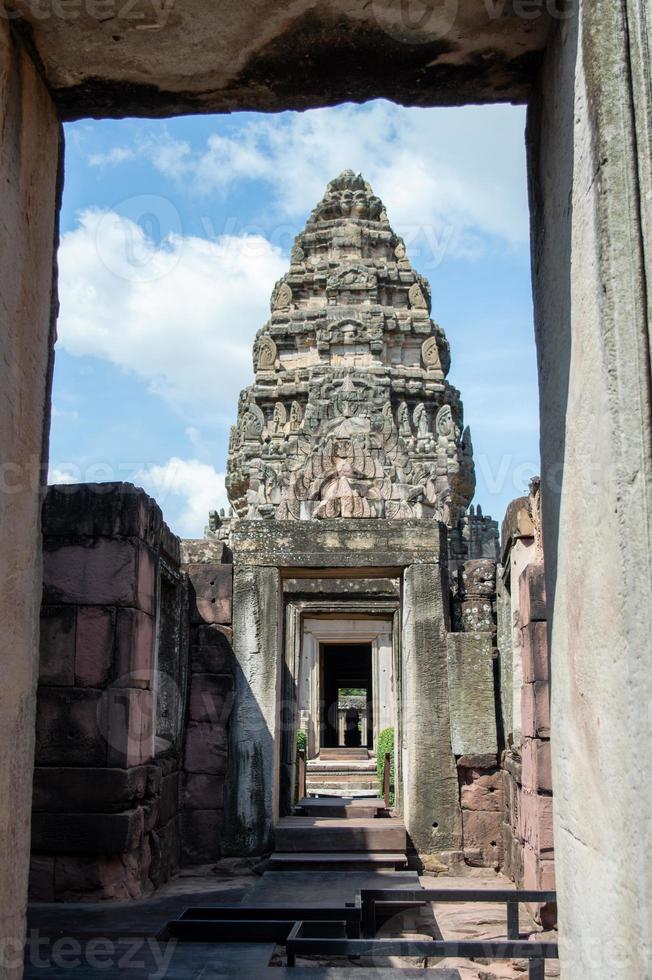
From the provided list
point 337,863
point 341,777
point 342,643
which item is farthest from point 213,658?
point 342,643

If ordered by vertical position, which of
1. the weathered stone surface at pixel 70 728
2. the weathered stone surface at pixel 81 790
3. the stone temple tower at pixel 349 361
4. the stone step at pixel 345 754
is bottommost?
the stone step at pixel 345 754

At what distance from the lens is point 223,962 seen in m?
4.55

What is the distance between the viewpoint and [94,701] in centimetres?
655

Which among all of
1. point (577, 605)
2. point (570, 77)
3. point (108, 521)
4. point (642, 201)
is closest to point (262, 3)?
point (570, 77)

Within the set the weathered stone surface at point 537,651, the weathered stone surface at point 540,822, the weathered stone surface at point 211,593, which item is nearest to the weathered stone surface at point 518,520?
the weathered stone surface at point 537,651

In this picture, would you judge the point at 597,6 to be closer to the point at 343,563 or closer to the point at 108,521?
the point at 108,521

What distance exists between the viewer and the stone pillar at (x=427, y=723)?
28.8 feet

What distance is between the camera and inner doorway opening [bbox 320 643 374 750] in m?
25.1

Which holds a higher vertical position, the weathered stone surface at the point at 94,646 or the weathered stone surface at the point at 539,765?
the weathered stone surface at the point at 94,646

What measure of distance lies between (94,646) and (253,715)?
257cm

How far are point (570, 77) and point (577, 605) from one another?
1.20 metres

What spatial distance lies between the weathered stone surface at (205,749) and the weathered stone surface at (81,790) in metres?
2.47

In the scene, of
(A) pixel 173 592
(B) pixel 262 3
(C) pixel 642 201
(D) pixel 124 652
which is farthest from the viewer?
(A) pixel 173 592

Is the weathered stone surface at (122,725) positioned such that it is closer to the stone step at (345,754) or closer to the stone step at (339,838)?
the stone step at (339,838)
